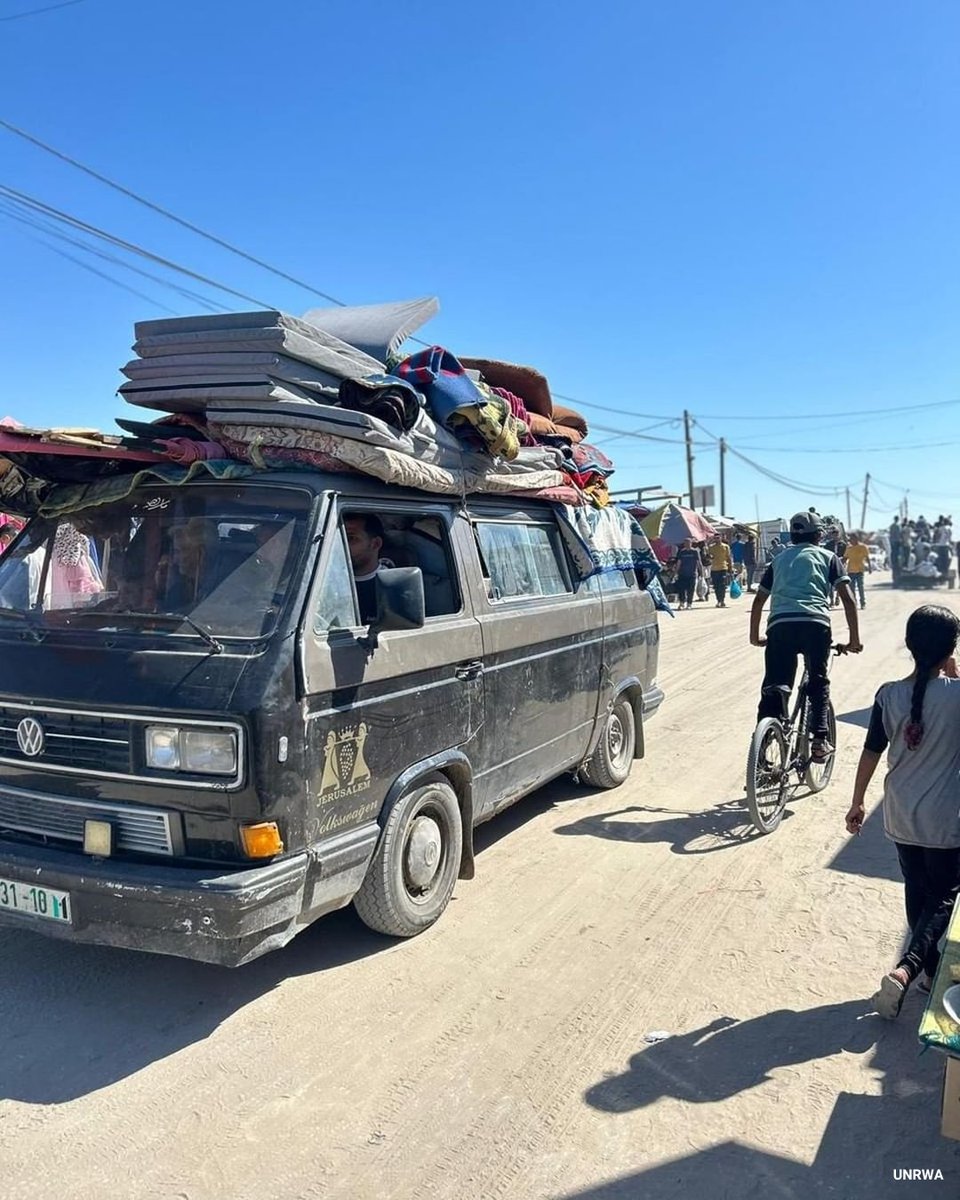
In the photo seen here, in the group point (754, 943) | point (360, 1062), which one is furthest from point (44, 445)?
point (754, 943)

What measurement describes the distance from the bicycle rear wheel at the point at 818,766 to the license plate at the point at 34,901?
4.88 metres

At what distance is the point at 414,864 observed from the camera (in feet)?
13.4

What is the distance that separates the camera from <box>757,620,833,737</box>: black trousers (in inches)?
237

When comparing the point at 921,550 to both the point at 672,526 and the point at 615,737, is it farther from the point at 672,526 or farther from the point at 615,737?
the point at 615,737

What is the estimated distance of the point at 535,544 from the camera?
18.6ft

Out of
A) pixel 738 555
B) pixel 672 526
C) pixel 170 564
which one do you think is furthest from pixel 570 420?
pixel 738 555

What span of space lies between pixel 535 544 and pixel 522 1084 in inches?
131

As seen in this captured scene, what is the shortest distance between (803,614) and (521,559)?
2.07 meters

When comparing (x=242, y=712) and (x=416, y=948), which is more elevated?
(x=242, y=712)

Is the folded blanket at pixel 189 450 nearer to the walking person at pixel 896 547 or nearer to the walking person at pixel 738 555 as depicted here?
the walking person at pixel 738 555

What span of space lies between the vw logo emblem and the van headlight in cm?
54

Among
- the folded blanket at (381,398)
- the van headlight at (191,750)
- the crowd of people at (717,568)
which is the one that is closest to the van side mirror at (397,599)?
the van headlight at (191,750)

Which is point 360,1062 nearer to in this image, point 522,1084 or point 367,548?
point 522,1084

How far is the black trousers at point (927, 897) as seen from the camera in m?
3.30
